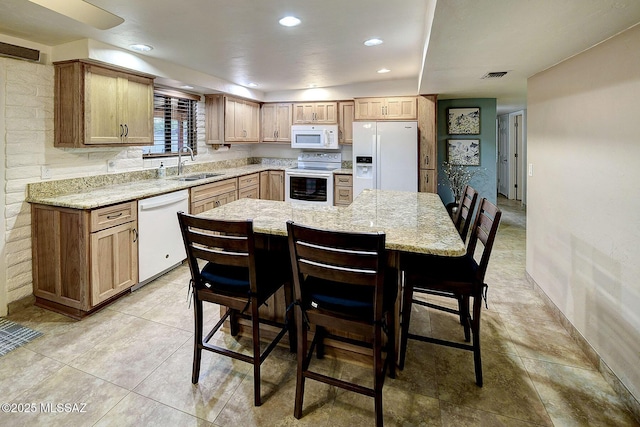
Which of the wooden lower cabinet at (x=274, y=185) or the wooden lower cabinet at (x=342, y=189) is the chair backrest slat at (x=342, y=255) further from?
the wooden lower cabinet at (x=274, y=185)

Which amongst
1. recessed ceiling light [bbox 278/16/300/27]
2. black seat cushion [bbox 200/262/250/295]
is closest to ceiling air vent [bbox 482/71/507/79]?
recessed ceiling light [bbox 278/16/300/27]

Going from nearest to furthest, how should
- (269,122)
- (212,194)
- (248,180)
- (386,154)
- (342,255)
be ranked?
(342,255) → (212,194) → (386,154) → (248,180) → (269,122)

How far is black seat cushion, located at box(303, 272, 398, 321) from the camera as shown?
1599mm

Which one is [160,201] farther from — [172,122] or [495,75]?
[495,75]

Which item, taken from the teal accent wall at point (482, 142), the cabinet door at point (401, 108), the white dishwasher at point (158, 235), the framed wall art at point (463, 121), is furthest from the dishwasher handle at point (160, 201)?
the framed wall art at point (463, 121)

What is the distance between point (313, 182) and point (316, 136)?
2.60ft

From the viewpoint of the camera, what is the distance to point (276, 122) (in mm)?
6098

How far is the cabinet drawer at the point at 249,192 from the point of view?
5.13 m

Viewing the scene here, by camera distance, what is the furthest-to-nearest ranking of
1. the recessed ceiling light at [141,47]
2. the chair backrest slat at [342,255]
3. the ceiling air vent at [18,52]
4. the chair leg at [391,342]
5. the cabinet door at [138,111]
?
the cabinet door at [138,111]
the recessed ceiling light at [141,47]
the ceiling air vent at [18,52]
the chair leg at [391,342]
the chair backrest slat at [342,255]

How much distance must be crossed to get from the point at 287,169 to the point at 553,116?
3999 millimetres

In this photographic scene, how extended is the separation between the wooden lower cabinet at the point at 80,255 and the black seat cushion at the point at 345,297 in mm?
1972

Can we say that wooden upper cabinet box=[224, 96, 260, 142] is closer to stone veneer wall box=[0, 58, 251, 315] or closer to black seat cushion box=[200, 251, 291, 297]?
stone veneer wall box=[0, 58, 251, 315]

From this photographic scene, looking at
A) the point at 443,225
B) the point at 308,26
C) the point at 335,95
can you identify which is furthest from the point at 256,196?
the point at 443,225

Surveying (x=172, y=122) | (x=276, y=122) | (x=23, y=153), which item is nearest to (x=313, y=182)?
(x=276, y=122)
